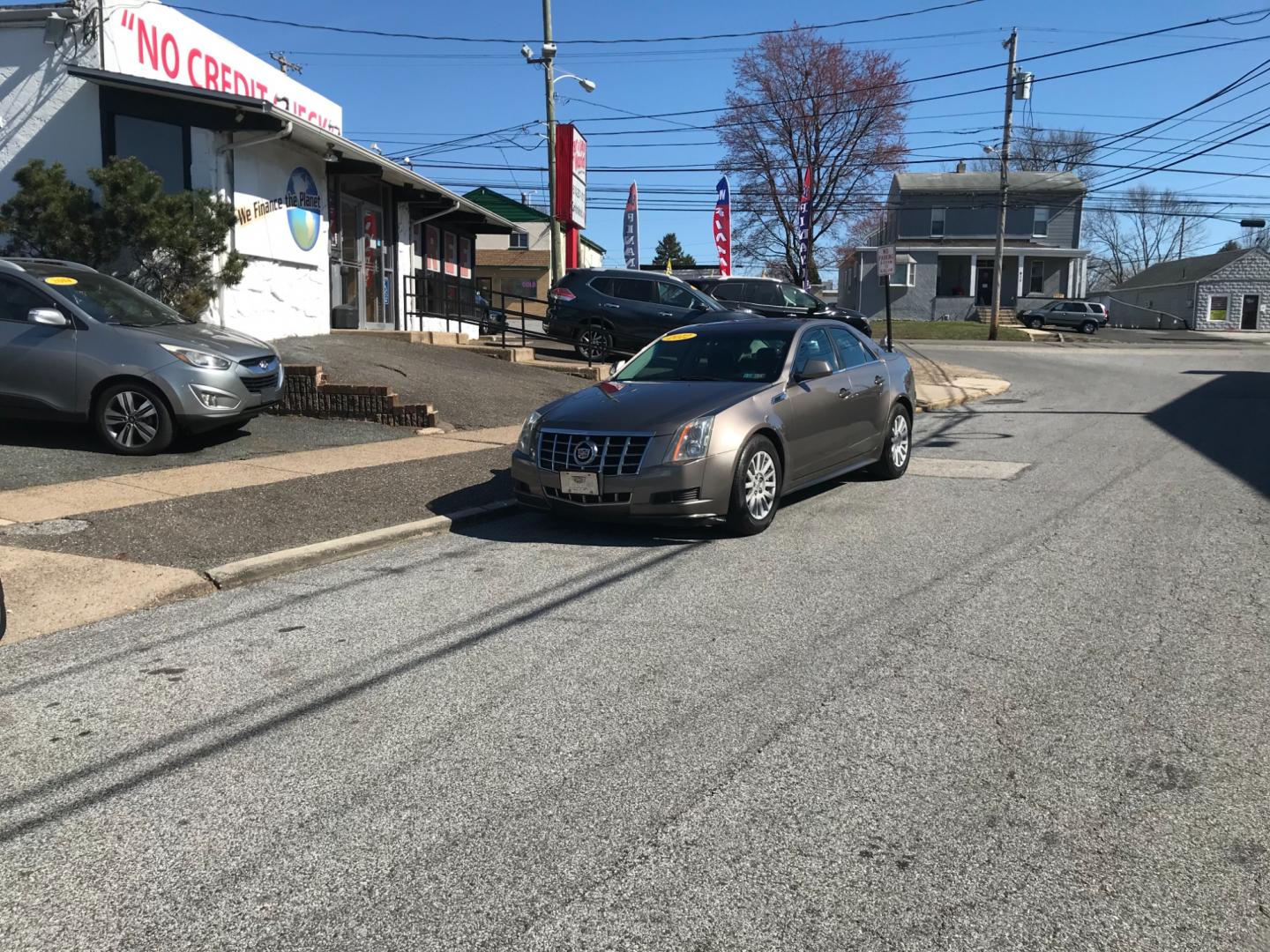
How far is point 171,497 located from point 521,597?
149 inches

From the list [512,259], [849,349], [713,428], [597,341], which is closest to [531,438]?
[713,428]

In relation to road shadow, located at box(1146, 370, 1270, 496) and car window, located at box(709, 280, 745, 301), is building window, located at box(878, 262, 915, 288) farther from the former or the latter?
road shadow, located at box(1146, 370, 1270, 496)

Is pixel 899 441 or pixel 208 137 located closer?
pixel 899 441

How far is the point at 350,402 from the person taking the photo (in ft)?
42.5

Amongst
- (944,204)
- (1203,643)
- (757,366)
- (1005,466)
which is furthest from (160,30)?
(944,204)

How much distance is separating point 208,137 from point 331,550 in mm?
9809

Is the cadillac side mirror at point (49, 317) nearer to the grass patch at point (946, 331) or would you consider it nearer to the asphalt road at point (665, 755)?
the asphalt road at point (665, 755)

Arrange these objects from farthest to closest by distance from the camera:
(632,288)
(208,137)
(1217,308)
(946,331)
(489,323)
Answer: (1217,308)
(946,331)
(489,323)
(632,288)
(208,137)

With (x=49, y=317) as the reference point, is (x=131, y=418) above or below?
below

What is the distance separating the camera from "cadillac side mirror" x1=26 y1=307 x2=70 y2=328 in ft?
31.7

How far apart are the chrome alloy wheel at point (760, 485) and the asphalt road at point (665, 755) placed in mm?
468

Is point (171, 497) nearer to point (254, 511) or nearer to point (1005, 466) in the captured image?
point (254, 511)

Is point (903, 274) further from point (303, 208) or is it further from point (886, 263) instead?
point (303, 208)

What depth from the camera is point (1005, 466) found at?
1105 centimetres
